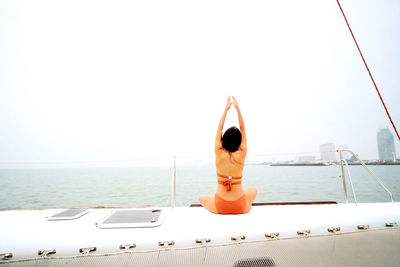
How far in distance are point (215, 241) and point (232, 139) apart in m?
0.86

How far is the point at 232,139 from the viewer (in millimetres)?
1804

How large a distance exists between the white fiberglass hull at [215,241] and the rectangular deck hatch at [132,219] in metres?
0.04

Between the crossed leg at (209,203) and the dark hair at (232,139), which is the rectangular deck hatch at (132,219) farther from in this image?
the dark hair at (232,139)

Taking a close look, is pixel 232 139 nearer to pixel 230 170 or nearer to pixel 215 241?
pixel 230 170

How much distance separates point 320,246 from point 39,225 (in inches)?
73.4

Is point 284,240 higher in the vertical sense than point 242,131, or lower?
lower

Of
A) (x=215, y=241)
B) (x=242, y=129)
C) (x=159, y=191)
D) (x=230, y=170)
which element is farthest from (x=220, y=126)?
(x=159, y=191)

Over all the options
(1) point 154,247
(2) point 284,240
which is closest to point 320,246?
(2) point 284,240

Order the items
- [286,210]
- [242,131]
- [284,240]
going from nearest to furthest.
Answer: [284,240] → [286,210] → [242,131]

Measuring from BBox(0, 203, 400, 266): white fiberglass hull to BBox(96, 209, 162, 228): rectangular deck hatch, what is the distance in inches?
1.6

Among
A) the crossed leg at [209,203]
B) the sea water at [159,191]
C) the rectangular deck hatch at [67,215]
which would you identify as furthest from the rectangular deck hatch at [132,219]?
the sea water at [159,191]

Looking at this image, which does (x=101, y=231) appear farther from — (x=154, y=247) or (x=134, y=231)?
(x=154, y=247)

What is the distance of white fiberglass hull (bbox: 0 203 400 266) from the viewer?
112cm

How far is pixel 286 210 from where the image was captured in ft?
5.73
